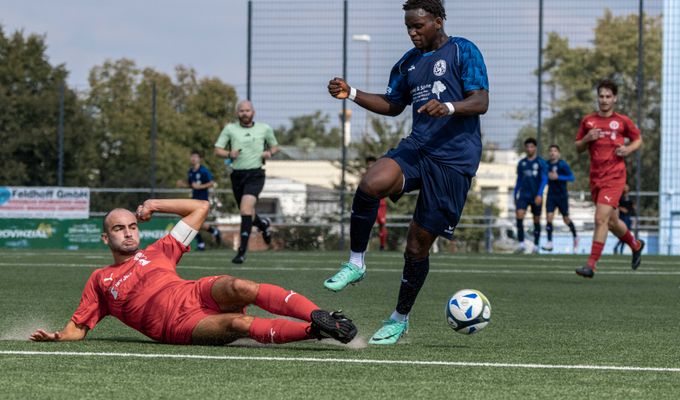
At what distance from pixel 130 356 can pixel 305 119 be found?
73.3ft

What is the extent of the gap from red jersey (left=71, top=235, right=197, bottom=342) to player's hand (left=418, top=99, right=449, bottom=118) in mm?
1592

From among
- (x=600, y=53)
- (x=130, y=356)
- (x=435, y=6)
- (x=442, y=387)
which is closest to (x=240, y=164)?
(x=435, y=6)

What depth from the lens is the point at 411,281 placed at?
7.38 meters

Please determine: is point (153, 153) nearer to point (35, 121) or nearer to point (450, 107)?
point (35, 121)

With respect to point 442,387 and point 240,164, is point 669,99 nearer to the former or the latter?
point 240,164

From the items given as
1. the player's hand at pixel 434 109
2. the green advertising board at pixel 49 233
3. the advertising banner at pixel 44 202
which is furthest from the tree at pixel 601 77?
the player's hand at pixel 434 109

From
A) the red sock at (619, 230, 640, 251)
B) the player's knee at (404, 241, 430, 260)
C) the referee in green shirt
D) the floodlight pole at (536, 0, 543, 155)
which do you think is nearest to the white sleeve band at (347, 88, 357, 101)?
the player's knee at (404, 241, 430, 260)

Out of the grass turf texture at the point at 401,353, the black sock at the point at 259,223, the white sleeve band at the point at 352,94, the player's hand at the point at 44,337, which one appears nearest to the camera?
the grass turf texture at the point at 401,353

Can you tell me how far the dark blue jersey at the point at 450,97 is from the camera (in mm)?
7254

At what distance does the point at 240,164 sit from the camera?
1694cm

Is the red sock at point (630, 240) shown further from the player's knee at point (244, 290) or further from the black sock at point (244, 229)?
the player's knee at point (244, 290)

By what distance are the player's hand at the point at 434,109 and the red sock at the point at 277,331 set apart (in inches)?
55.9

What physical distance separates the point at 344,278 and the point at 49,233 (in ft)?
65.2

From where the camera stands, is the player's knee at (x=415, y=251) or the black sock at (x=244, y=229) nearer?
the player's knee at (x=415, y=251)
